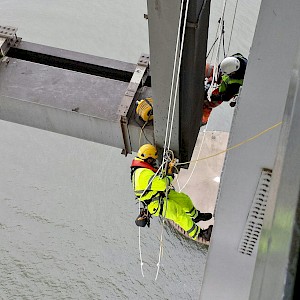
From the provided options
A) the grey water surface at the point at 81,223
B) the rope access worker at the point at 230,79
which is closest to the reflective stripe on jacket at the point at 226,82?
the rope access worker at the point at 230,79

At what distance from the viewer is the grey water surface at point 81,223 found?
6988mm

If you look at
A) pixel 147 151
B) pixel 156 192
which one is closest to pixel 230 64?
pixel 147 151

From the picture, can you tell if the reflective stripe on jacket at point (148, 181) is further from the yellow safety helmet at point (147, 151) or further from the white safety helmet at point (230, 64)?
the white safety helmet at point (230, 64)

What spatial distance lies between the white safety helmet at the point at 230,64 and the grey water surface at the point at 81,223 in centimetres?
394

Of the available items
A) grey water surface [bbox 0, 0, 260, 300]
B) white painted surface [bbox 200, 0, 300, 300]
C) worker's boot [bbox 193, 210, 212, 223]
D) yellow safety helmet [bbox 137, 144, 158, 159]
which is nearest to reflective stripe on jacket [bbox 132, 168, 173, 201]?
yellow safety helmet [bbox 137, 144, 158, 159]

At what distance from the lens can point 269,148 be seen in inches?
111

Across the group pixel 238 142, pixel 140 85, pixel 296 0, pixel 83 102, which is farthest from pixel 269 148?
pixel 83 102

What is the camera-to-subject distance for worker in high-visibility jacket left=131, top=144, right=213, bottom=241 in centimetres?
354

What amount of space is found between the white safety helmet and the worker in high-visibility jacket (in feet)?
3.85

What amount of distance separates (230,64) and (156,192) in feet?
4.60

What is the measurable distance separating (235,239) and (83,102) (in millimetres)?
1700

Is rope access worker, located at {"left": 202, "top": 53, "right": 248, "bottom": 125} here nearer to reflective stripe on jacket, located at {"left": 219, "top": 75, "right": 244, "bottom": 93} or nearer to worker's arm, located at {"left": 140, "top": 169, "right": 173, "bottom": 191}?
reflective stripe on jacket, located at {"left": 219, "top": 75, "right": 244, "bottom": 93}

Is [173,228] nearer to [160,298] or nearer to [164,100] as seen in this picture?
[160,298]

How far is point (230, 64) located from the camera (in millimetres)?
4043
